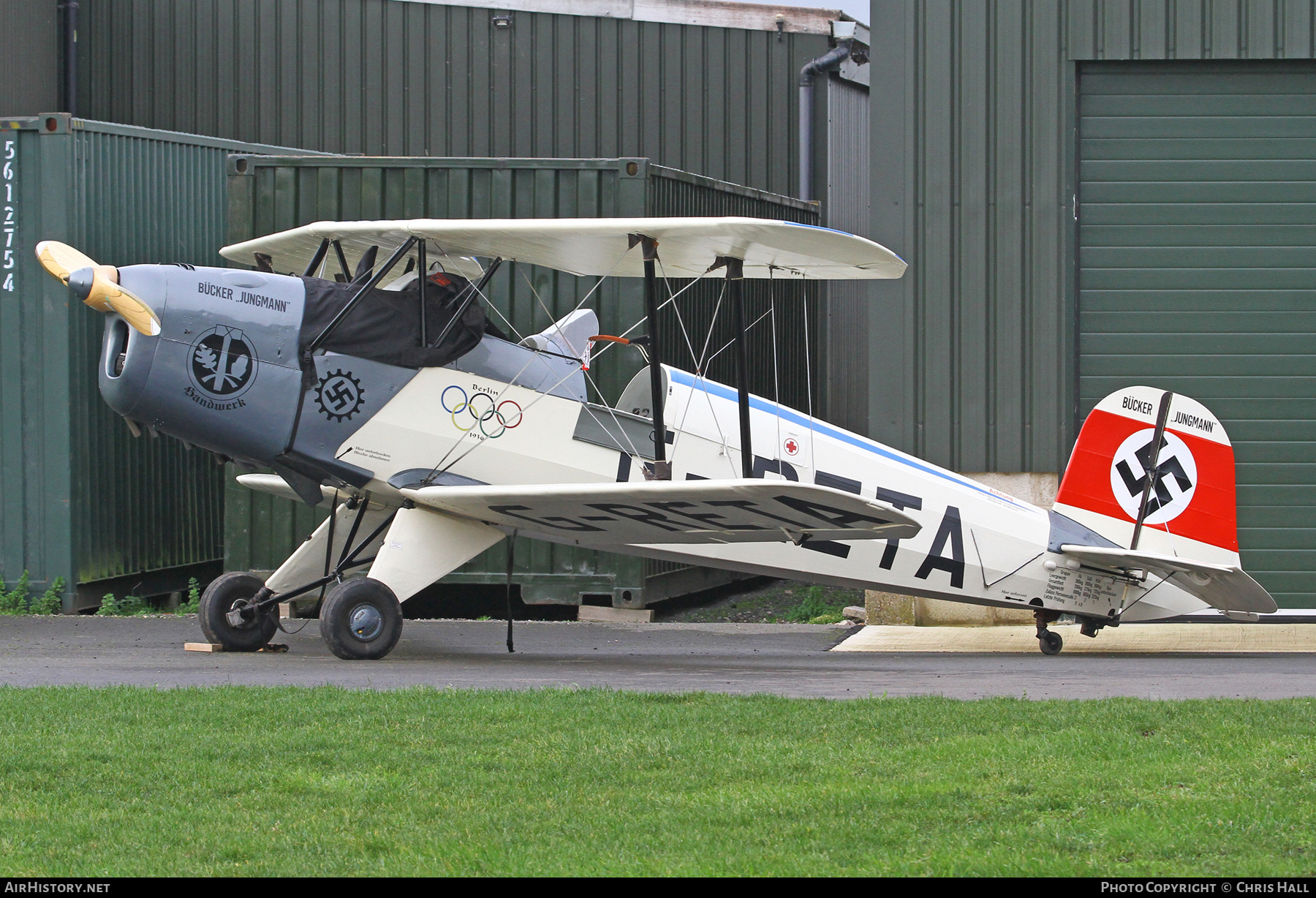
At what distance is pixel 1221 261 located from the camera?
12.1 meters

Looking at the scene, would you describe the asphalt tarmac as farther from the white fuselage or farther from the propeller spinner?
the propeller spinner

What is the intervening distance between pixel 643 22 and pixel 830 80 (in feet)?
7.54

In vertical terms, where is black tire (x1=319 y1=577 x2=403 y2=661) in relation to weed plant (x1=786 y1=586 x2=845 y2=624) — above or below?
above

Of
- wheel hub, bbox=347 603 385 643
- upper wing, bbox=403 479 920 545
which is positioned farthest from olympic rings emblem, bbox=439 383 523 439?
wheel hub, bbox=347 603 385 643

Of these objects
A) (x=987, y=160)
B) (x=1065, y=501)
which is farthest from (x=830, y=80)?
(x=1065, y=501)

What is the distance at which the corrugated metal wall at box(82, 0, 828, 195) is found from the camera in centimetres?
1652

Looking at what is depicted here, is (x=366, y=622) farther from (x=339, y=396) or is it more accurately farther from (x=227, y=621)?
(x=339, y=396)

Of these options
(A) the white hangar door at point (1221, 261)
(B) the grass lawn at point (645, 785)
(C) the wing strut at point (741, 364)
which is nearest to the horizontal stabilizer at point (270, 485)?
(C) the wing strut at point (741, 364)

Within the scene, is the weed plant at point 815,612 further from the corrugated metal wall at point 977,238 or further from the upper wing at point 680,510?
the upper wing at point 680,510

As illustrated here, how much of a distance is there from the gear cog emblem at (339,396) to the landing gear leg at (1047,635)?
4.87m

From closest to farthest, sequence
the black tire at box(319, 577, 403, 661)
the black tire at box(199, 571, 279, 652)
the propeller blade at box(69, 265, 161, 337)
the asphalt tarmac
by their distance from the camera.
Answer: the asphalt tarmac
the propeller blade at box(69, 265, 161, 337)
the black tire at box(319, 577, 403, 661)
the black tire at box(199, 571, 279, 652)

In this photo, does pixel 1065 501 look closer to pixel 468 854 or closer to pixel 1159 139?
pixel 1159 139

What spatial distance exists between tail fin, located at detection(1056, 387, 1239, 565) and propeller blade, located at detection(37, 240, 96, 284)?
6.53 meters

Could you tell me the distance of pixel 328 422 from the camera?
880 centimetres
